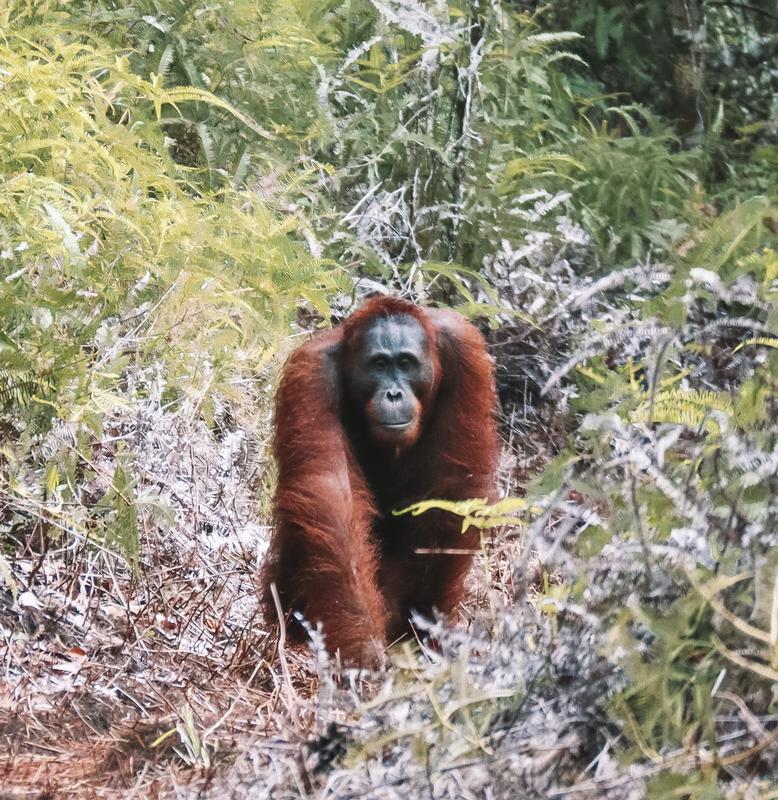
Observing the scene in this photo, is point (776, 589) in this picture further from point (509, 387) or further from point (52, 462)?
point (509, 387)

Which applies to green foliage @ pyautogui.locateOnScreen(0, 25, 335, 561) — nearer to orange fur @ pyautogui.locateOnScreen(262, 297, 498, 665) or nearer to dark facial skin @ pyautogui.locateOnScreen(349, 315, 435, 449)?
orange fur @ pyautogui.locateOnScreen(262, 297, 498, 665)

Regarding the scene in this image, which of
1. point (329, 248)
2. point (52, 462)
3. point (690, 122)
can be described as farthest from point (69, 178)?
point (690, 122)

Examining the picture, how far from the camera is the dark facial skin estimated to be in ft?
14.7

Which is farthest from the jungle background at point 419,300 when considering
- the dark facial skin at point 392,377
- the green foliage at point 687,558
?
the dark facial skin at point 392,377

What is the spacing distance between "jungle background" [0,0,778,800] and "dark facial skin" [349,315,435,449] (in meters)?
0.57

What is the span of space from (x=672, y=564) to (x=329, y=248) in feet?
12.3

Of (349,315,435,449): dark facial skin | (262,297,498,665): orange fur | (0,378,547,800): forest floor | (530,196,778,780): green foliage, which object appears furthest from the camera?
(349,315,435,449): dark facial skin

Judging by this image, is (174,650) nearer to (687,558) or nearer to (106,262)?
(106,262)

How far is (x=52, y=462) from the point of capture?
4641 millimetres

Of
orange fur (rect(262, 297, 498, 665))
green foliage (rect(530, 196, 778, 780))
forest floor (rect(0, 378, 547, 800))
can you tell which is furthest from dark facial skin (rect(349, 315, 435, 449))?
green foliage (rect(530, 196, 778, 780))

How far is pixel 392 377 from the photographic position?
455 cm

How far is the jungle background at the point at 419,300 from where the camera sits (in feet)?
8.71

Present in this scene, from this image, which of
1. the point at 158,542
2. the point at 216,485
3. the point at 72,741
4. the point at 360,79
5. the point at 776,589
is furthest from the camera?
the point at 360,79

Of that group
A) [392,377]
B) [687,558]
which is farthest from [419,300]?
[687,558]
